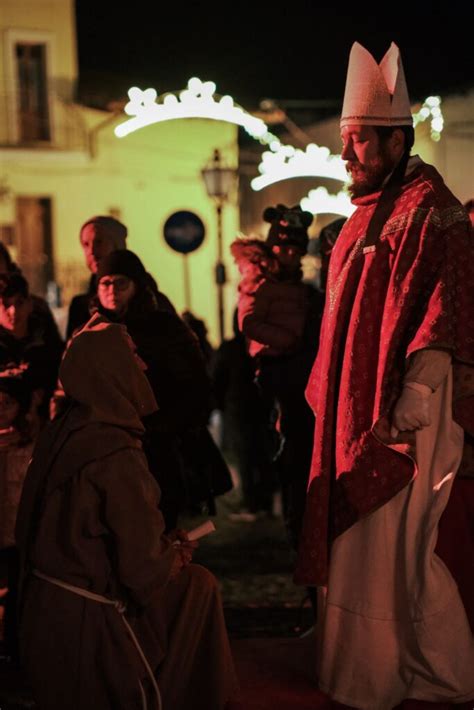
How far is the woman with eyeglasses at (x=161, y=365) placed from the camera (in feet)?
17.1

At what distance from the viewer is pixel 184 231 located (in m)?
11.5

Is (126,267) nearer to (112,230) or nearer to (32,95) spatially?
(112,230)

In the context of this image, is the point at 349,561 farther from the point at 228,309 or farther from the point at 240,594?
the point at 228,309

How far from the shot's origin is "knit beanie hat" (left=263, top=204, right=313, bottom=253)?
19.0ft

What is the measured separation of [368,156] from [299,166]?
316cm

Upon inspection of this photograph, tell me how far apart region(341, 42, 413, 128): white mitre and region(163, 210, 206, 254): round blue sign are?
716 cm

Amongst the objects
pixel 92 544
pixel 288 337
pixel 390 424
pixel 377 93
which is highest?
pixel 377 93

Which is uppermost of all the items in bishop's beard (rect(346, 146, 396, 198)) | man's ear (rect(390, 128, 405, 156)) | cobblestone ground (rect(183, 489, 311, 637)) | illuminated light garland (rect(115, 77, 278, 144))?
illuminated light garland (rect(115, 77, 278, 144))

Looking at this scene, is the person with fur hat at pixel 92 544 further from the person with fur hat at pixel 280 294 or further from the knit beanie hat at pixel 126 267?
the person with fur hat at pixel 280 294

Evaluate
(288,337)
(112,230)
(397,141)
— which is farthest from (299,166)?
(397,141)

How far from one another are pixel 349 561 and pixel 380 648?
13.6 inches

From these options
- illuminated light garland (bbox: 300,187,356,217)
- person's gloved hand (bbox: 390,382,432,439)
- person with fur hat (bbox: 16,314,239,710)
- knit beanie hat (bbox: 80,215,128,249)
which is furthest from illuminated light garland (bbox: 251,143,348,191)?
person with fur hat (bbox: 16,314,239,710)

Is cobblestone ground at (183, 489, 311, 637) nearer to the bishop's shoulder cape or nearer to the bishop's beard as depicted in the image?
the bishop's shoulder cape

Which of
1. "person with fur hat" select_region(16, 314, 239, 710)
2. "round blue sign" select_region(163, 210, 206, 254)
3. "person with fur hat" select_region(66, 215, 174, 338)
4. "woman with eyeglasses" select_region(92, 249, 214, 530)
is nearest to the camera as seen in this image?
"person with fur hat" select_region(16, 314, 239, 710)
